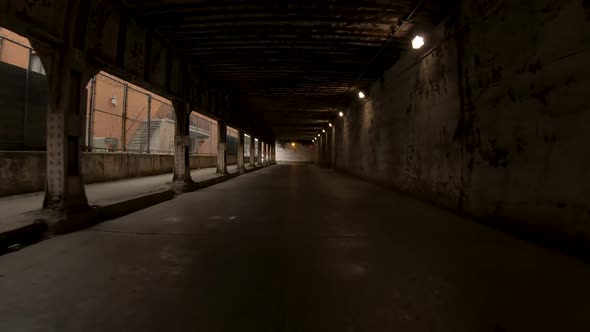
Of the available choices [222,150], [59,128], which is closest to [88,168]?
[59,128]

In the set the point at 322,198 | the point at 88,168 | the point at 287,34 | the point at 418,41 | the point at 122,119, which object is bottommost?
the point at 322,198

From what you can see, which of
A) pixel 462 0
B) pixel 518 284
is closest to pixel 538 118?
pixel 518 284

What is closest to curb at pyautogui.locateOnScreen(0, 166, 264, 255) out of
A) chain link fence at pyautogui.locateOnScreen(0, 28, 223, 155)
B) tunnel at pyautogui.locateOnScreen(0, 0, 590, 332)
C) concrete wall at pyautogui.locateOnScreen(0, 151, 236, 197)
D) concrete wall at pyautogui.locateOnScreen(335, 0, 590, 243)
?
tunnel at pyautogui.locateOnScreen(0, 0, 590, 332)

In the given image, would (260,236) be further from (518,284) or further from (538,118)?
(538,118)

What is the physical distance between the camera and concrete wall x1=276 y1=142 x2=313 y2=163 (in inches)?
1892

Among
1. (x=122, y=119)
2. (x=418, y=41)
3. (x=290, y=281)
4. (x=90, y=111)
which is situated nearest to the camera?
(x=290, y=281)

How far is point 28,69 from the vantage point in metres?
6.43

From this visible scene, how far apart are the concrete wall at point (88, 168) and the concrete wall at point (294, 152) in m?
35.5

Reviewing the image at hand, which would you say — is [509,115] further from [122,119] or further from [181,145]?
[122,119]

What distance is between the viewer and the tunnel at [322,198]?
189 centimetres

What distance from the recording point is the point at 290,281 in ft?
7.24

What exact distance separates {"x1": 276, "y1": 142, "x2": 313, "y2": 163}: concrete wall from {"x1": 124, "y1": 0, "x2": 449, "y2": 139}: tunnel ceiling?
37755 millimetres

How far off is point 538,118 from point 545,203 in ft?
3.87

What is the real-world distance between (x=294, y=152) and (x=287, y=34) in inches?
1662
